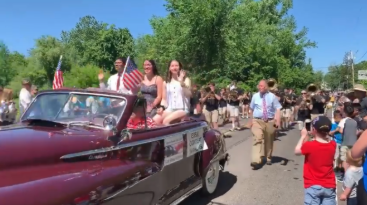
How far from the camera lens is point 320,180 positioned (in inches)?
159

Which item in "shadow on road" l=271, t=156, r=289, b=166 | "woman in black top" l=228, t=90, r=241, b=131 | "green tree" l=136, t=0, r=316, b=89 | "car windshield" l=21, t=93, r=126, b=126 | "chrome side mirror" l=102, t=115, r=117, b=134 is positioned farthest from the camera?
"green tree" l=136, t=0, r=316, b=89

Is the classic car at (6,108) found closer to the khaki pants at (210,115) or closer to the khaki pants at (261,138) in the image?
the khaki pants at (261,138)

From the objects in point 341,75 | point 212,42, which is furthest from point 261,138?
point 341,75

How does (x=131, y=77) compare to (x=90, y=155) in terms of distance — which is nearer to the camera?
(x=90, y=155)

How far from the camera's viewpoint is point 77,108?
4.11 metres

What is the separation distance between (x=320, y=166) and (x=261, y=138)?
3.85 metres

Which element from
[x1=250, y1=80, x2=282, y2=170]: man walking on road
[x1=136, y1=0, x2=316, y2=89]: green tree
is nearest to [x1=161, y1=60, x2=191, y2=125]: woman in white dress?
[x1=250, y1=80, x2=282, y2=170]: man walking on road

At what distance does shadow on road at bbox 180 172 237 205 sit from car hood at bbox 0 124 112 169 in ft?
8.03

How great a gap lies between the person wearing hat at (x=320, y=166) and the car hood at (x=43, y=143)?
2.17 m

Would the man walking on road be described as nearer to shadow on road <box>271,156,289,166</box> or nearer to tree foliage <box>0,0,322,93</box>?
shadow on road <box>271,156,289,166</box>

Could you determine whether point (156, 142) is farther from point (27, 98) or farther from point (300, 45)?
point (300, 45)

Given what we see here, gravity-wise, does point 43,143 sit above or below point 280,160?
above

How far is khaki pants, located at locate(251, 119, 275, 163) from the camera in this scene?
25.8 feet

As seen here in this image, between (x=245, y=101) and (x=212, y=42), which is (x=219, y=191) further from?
(x=212, y=42)
